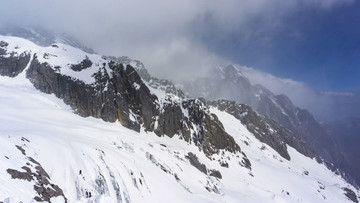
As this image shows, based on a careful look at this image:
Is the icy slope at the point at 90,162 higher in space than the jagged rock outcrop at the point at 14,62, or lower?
lower

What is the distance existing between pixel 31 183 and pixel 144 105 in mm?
71612

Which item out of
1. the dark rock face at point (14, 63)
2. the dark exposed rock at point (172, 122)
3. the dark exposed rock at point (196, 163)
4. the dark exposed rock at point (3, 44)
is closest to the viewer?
the dark exposed rock at point (196, 163)

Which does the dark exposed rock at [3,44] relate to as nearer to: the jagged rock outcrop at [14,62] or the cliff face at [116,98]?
the cliff face at [116,98]

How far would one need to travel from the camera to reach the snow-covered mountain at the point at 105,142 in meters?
31.2

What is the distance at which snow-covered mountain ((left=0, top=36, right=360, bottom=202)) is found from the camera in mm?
31188

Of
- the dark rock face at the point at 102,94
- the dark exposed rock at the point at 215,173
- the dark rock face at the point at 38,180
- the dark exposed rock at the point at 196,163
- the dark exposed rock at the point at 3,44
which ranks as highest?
the dark exposed rock at the point at 3,44

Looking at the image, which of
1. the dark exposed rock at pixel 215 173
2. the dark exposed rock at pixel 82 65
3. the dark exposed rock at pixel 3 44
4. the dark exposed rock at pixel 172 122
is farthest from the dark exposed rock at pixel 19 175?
the dark exposed rock at pixel 3 44

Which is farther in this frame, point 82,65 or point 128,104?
point 128,104

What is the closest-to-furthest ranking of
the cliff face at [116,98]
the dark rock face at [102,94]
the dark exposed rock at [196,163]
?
the dark rock face at [102,94]
the cliff face at [116,98]
the dark exposed rock at [196,163]

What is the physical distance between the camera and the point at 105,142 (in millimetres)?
54844

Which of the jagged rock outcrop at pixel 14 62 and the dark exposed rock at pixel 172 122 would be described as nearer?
the jagged rock outcrop at pixel 14 62

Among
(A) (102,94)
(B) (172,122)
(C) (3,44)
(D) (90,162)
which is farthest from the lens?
(B) (172,122)

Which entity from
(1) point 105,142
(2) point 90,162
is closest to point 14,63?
(1) point 105,142

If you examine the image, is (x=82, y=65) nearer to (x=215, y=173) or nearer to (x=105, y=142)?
(x=105, y=142)
